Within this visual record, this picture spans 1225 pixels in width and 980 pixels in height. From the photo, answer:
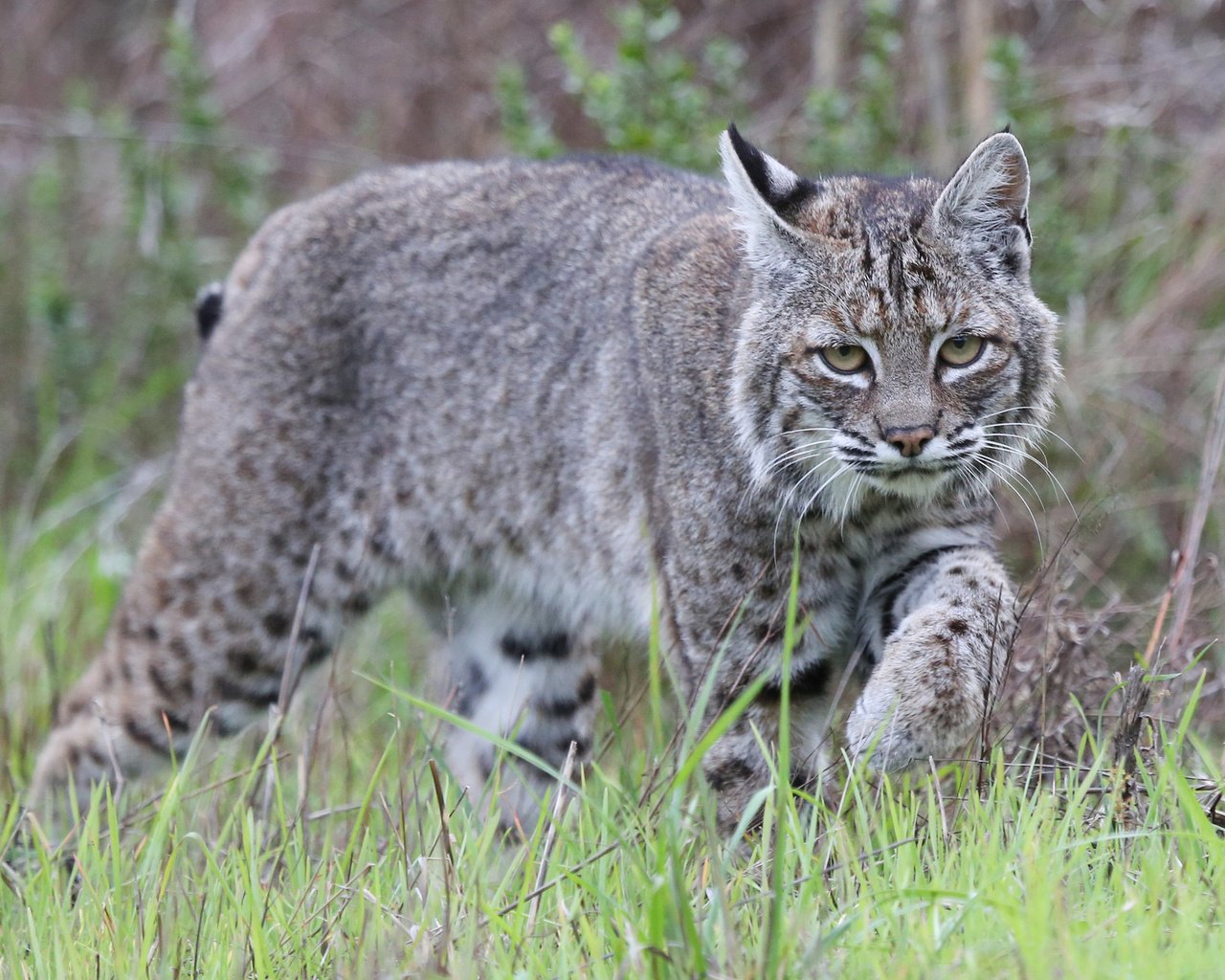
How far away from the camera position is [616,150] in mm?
5734

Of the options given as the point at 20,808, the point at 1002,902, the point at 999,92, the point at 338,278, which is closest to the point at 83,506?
the point at 338,278

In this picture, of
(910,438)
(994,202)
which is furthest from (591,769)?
(994,202)

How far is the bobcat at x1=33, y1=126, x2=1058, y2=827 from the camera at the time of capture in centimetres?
348

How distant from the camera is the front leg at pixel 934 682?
3.19 m

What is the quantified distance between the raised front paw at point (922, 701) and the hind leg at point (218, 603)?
180cm

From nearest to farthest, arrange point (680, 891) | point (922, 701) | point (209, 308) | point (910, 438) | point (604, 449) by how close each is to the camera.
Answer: point (680, 891), point (922, 701), point (910, 438), point (604, 449), point (209, 308)

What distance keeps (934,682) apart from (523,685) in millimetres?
2091

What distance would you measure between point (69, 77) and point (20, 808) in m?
6.55

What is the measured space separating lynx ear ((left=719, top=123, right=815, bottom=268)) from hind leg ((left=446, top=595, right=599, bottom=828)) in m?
1.68

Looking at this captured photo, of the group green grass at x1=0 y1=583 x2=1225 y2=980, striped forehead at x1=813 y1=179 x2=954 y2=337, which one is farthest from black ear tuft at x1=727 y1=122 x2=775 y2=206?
green grass at x1=0 y1=583 x2=1225 y2=980

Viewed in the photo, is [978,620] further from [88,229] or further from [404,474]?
[88,229]

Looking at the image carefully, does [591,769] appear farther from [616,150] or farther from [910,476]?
[616,150]

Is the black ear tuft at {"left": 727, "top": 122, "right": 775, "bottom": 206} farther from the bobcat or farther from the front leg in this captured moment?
the front leg

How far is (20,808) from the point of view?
3.72m
